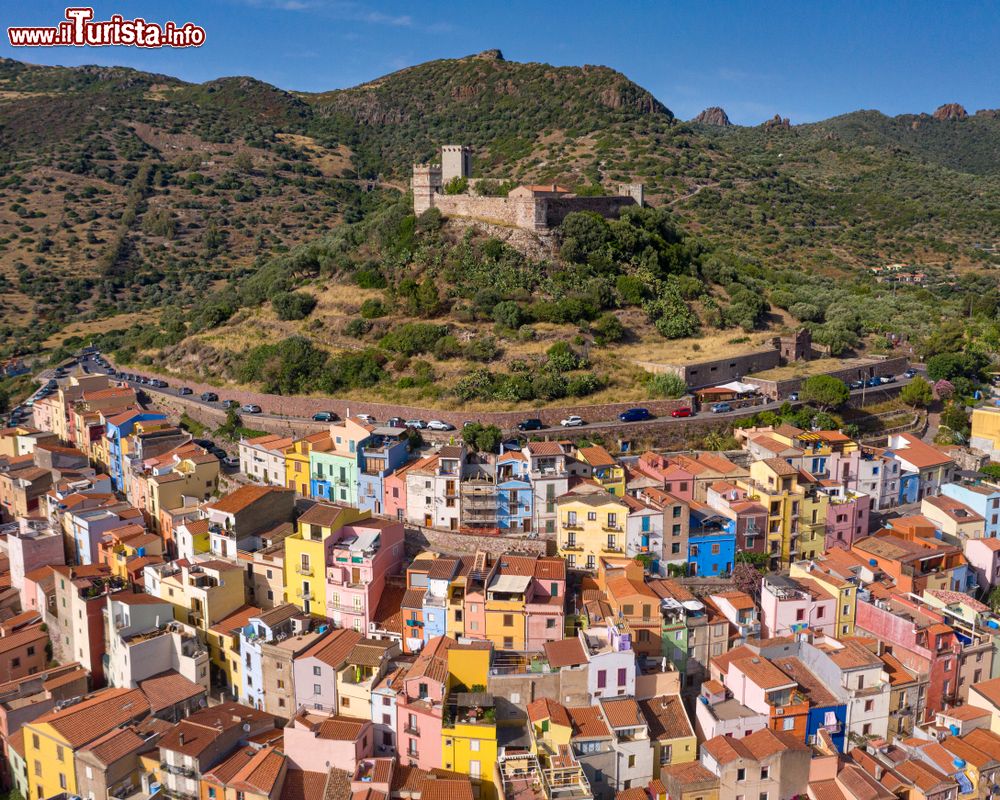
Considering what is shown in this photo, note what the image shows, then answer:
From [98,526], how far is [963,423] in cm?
3435

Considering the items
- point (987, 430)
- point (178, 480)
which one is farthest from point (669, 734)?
point (987, 430)

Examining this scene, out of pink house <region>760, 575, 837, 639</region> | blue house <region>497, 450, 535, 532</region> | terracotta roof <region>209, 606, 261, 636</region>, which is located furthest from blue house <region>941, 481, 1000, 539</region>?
terracotta roof <region>209, 606, 261, 636</region>

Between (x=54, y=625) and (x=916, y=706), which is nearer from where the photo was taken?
(x=916, y=706)

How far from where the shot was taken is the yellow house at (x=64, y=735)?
68.5 feet

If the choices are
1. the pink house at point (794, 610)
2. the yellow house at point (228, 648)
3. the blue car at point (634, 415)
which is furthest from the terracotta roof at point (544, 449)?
the yellow house at point (228, 648)

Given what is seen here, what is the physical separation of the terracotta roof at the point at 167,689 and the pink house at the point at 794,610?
15.9 m

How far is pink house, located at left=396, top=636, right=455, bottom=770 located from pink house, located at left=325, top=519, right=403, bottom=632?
3703 mm

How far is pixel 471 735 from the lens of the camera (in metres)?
20.8

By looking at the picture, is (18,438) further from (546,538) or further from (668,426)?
(668,426)

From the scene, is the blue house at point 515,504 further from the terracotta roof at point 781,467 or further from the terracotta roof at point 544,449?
the terracotta roof at point 781,467

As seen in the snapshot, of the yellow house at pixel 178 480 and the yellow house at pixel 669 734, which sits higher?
the yellow house at pixel 178 480

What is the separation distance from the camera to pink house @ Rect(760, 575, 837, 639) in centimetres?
2444

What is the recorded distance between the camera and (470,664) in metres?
22.4

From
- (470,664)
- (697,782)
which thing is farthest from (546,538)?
(697,782)
